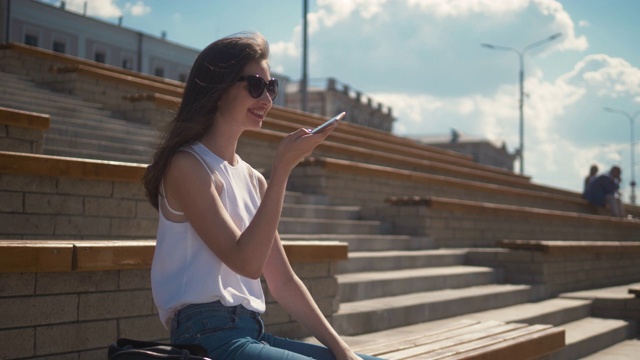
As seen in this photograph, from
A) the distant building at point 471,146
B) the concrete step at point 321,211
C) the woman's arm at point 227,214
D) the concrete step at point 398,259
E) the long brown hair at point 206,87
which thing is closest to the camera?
the woman's arm at point 227,214

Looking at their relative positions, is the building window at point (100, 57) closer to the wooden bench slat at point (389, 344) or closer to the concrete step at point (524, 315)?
the concrete step at point (524, 315)

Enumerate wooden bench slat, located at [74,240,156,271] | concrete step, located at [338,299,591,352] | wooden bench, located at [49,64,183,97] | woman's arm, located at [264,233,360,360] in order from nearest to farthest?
woman's arm, located at [264,233,360,360] < wooden bench slat, located at [74,240,156,271] < concrete step, located at [338,299,591,352] < wooden bench, located at [49,64,183,97]

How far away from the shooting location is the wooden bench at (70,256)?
3.52 m

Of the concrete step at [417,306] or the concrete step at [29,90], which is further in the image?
the concrete step at [29,90]

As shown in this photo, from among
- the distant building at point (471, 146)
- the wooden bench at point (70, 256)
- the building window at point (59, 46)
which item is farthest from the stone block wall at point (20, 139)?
the distant building at point (471, 146)

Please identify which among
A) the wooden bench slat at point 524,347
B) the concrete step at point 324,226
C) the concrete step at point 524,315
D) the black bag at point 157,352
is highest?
the concrete step at point 324,226

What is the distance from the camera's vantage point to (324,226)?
8.41m

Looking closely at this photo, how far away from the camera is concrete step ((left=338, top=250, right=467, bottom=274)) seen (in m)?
7.56

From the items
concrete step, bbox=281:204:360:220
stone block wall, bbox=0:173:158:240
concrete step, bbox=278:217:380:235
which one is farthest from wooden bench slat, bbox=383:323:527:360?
concrete step, bbox=281:204:360:220

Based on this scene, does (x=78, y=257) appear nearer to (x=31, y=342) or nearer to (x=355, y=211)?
(x=31, y=342)

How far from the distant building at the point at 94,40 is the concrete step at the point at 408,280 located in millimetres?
37614

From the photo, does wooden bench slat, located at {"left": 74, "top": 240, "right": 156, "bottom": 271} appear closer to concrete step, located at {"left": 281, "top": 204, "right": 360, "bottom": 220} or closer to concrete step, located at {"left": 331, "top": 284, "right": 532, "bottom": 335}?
concrete step, located at {"left": 331, "top": 284, "right": 532, "bottom": 335}

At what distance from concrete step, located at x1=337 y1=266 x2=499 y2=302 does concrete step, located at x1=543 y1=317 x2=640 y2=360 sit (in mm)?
1135

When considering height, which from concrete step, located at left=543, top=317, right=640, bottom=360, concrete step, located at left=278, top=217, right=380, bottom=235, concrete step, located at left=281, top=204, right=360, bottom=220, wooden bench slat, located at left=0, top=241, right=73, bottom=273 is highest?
concrete step, located at left=281, top=204, right=360, bottom=220
